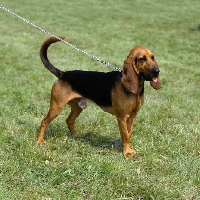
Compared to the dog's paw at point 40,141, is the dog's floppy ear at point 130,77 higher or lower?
higher

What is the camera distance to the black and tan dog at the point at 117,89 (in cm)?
412

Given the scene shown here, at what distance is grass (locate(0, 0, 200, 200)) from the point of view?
3.79 meters

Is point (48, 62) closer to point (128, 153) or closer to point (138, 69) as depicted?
point (138, 69)

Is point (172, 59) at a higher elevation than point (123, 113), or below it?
below

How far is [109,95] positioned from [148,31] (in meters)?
11.5

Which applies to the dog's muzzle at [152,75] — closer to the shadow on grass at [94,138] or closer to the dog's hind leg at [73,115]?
the shadow on grass at [94,138]

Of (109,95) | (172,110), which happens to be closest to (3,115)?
(109,95)

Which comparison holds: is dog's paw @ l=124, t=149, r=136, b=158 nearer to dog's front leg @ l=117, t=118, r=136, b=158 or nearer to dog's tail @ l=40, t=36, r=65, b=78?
dog's front leg @ l=117, t=118, r=136, b=158

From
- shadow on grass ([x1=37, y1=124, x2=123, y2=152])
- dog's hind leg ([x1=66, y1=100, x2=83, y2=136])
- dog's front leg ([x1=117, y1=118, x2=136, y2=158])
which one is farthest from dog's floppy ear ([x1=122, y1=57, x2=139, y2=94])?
dog's hind leg ([x1=66, y1=100, x2=83, y2=136])

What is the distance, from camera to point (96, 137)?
5258mm

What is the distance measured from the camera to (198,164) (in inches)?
170

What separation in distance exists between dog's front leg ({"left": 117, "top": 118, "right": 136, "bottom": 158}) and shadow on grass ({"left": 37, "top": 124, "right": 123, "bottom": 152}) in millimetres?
250

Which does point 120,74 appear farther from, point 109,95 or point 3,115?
point 3,115

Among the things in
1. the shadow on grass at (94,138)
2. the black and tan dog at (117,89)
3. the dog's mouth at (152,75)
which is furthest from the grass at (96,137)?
the dog's mouth at (152,75)
